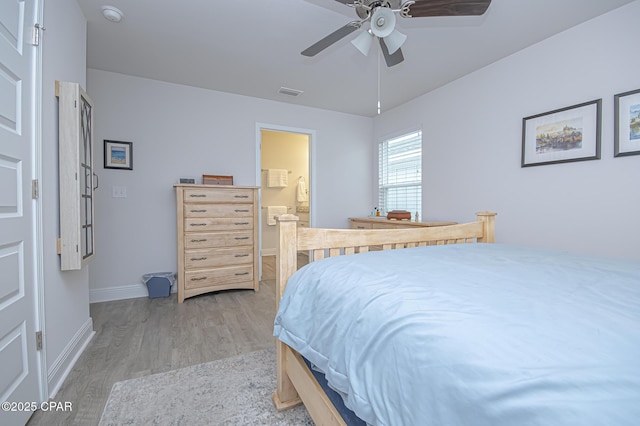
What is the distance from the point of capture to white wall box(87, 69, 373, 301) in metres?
3.09

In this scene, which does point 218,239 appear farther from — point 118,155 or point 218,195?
point 118,155

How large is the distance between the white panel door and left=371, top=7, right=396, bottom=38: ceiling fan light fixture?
1742mm

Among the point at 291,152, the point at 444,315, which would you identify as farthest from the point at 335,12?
the point at 291,152

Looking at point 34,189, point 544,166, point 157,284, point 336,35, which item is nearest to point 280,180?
point 157,284

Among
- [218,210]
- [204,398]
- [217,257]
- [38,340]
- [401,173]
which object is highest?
[401,173]

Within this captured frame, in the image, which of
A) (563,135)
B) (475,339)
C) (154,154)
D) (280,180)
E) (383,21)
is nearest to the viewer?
(475,339)

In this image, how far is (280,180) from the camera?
580 centimetres

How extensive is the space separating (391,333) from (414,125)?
3.66 metres

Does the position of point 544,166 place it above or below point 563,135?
below

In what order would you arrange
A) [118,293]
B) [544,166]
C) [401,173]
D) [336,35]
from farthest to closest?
[401,173] → [118,293] → [544,166] → [336,35]

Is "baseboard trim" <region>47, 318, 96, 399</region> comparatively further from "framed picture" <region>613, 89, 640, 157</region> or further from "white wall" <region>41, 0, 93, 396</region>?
"framed picture" <region>613, 89, 640, 157</region>

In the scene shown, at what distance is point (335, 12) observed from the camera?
212cm

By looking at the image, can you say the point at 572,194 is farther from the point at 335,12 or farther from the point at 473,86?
the point at 335,12

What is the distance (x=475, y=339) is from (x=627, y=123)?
253cm
